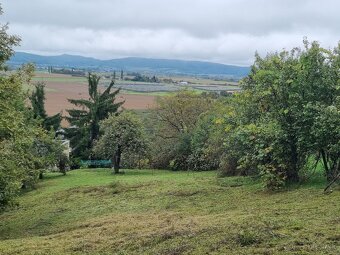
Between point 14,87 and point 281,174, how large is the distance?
10232 millimetres

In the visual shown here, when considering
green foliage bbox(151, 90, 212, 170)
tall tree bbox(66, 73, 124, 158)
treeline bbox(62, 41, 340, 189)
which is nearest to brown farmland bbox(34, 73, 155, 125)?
tall tree bbox(66, 73, 124, 158)

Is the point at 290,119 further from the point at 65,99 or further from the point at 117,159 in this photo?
the point at 65,99

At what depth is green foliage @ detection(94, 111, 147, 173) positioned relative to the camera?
31047 mm

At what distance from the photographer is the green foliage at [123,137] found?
1222 inches

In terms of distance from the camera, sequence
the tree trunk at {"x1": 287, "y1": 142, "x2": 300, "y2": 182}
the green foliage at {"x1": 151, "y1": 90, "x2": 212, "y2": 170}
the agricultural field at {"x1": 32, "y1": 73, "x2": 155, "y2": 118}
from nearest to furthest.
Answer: the tree trunk at {"x1": 287, "y1": 142, "x2": 300, "y2": 182} → the green foliage at {"x1": 151, "y1": 90, "x2": 212, "y2": 170} → the agricultural field at {"x1": 32, "y1": 73, "x2": 155, "y2": 118}

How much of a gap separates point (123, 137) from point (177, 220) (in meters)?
18.7

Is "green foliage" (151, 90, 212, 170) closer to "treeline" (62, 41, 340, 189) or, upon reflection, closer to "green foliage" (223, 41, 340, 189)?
"treeline" (62, 41, 340, 189)

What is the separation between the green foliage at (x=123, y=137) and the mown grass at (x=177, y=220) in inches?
313

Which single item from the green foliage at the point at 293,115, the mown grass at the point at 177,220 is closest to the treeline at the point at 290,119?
the green foliage at the point at 293,115

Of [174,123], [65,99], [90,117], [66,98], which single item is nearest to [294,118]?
[174,123]

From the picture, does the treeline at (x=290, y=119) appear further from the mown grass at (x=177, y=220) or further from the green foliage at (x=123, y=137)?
the green foliage at (x=123, y=137)

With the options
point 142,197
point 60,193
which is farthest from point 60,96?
point 142,197

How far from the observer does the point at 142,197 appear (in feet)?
62.6

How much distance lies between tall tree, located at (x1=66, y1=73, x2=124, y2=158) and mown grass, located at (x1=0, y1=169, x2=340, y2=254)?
28.3m
